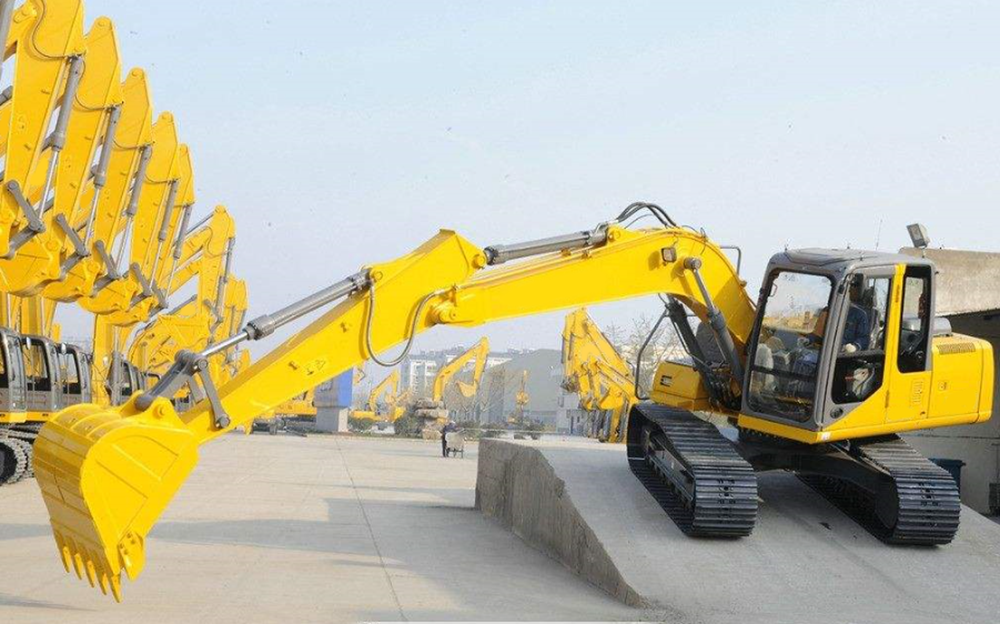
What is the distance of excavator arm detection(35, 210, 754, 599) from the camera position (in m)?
9.98

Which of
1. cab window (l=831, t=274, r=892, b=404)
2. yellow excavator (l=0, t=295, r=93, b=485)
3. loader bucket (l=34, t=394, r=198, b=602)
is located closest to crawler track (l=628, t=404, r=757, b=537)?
cab window (l=831, t=274, r=892, b=404)

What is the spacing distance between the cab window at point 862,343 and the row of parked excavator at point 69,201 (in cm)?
630

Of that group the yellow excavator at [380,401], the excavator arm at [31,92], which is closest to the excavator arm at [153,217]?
the excavator arm at [31,92]

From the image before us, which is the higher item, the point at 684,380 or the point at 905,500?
the point at 684,380

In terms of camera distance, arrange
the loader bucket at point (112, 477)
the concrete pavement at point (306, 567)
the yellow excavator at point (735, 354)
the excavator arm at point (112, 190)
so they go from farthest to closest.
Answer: the excavator arm at point (112, 190) < the yellow excavator at point (735, 354) < the concrete pavement at point (306, 567) < the loader bucket at point (112, 477)

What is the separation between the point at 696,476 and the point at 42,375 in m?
18.7

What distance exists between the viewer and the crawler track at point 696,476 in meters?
13.1

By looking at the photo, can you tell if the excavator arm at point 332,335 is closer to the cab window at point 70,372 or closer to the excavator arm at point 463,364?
the cab window at point 70,372

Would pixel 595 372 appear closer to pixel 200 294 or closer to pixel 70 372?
pixel 200 294

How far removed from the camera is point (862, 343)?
44.6ft

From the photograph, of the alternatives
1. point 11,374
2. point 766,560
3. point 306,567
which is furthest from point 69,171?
point 766,560

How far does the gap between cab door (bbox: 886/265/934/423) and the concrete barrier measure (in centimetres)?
147

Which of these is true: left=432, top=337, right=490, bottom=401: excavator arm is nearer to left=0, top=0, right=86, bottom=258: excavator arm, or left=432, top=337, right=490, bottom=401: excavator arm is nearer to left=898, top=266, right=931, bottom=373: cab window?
left=0, top=0, right=86, bottom=258: excavator arm

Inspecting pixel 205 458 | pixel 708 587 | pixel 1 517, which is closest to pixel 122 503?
pixel 708 587
